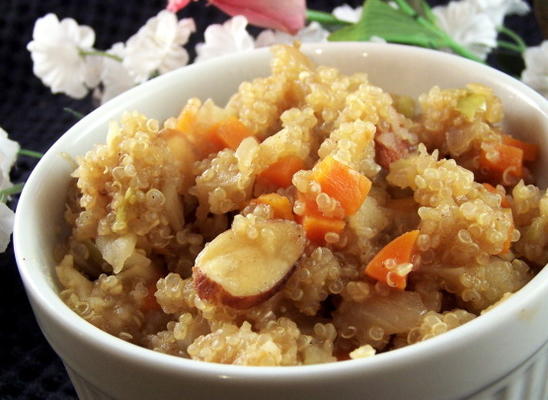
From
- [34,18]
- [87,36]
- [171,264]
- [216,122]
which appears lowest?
[34,18]

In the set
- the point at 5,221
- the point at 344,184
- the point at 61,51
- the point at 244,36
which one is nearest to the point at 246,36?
the point at 244,36

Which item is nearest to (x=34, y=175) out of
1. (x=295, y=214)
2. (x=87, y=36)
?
(x=295, y=214)

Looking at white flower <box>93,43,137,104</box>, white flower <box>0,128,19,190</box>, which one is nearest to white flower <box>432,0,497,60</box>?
white flower <box>93,43,137,104</box>

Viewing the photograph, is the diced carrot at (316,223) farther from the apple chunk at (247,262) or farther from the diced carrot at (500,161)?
the diced carrot at (500,161)

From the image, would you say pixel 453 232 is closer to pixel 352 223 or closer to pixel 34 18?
pixel 352 223

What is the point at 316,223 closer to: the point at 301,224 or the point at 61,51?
the point at 301,224

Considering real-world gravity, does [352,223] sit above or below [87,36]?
above

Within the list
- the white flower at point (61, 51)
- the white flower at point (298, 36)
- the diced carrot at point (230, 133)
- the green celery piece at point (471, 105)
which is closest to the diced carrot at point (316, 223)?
the diced carrot at point (230, 133)
